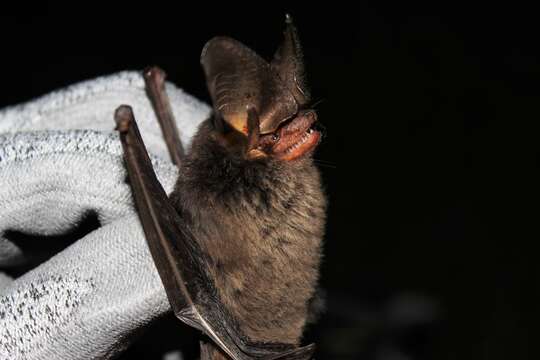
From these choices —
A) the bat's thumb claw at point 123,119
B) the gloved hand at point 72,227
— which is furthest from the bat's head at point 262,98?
the gloved hand at point 72,227

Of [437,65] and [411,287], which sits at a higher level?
[437,65]

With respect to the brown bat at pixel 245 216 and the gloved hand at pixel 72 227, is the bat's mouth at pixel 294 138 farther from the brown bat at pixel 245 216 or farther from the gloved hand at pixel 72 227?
the gloved hand at pixel 72 227

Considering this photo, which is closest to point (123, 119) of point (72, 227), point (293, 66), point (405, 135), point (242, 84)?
point (242, 84)

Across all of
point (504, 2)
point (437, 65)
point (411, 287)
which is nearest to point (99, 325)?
point (411, 287)

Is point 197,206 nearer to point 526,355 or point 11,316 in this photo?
point 11,316

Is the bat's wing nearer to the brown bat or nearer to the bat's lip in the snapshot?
the brown bat

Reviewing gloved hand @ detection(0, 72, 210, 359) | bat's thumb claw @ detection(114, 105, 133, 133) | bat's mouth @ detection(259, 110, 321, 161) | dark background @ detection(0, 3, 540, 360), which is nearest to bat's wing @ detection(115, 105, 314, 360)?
bat's thumb claw @ detection(114, 105, 133, 133)
